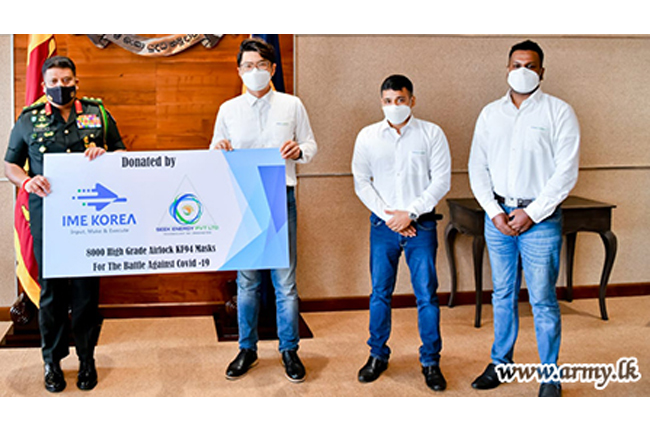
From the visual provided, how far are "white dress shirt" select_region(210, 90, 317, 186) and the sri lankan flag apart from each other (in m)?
1.30

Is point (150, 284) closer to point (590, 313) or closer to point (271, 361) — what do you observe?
point (271, 361)

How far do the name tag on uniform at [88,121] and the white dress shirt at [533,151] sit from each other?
1.84m

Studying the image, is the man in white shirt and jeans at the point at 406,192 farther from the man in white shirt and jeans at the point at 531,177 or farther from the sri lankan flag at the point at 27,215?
the sri lankan flag at the point at 27,215

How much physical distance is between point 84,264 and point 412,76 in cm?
250

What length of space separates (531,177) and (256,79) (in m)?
→ 1.37

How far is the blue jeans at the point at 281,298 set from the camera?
11.3 ft

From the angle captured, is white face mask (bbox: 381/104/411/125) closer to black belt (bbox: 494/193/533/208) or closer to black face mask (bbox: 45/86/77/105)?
black belt (bbox: 494/193/533/208)

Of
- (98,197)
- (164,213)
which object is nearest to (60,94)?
(98,197)

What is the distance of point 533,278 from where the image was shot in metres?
3.15

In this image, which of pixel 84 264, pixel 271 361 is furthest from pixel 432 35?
pixel 84 264

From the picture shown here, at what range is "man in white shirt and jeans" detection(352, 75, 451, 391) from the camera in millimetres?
3270

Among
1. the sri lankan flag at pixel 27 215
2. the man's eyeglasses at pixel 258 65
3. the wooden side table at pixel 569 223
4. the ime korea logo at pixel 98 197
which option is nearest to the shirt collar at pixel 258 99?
the man's eyeglasses at pixel 258 65

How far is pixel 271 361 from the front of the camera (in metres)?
3.74
